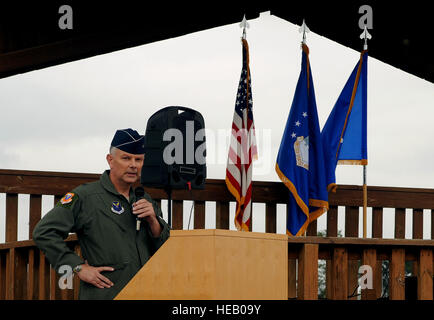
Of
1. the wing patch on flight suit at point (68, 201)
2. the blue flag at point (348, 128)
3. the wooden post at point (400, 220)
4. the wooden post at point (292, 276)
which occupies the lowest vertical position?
the wooden post at point (292, 276)

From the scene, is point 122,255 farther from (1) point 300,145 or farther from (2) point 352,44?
(2) point 352,44

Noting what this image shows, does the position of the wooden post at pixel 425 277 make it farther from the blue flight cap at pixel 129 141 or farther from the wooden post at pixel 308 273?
the blue flight cap at pixel 129 141

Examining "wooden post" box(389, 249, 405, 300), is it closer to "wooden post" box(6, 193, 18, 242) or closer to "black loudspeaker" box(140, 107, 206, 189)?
"black loudspeaker" box(140, 107, 206, 189)

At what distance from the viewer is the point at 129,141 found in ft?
14.7

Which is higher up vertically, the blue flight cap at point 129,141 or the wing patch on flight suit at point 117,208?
the blue flight cap at point 129,141

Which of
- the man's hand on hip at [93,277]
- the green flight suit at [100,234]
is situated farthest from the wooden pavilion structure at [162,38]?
the man's hand on hip at [93,277]

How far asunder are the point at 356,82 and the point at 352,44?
0.88m

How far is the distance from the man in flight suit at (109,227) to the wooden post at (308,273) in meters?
0.80

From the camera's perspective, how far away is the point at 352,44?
316 inches

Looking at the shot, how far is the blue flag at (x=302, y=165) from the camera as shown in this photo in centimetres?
696

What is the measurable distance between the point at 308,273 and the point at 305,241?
0.18m

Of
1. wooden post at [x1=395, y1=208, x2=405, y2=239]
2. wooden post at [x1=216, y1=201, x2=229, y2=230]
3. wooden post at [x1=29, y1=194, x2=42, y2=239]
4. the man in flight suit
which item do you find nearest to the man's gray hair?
the man in flight suit
